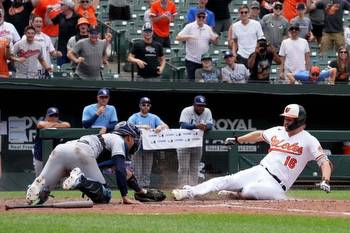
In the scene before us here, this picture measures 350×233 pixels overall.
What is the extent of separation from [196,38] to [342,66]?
9.63ft

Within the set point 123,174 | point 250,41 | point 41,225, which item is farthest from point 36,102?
point 41,225

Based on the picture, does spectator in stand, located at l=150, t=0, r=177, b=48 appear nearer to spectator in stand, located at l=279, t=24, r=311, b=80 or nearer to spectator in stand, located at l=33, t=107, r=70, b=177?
spectator in stand, located at l=279, t=24, r=311, b=80

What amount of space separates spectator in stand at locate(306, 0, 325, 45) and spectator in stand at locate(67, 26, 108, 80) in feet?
16.3

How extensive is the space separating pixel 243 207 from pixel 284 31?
8687 mm

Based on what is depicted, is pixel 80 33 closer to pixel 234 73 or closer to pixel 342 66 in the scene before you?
pixel 234 73

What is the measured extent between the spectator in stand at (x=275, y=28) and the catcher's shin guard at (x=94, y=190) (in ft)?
28.1

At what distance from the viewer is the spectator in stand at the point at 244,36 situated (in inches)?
746

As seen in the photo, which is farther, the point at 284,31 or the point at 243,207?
the point at 284,31

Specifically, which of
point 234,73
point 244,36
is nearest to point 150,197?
point 234,73

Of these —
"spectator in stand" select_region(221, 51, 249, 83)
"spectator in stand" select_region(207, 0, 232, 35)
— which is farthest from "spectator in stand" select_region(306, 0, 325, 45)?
"spectator in stand" select_region(221, 51, 249, 83)

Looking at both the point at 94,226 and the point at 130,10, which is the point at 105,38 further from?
the point at 94,226

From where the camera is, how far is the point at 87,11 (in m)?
19.0

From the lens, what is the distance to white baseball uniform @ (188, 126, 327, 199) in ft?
40.2

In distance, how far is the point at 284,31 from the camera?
19531 millimetres
